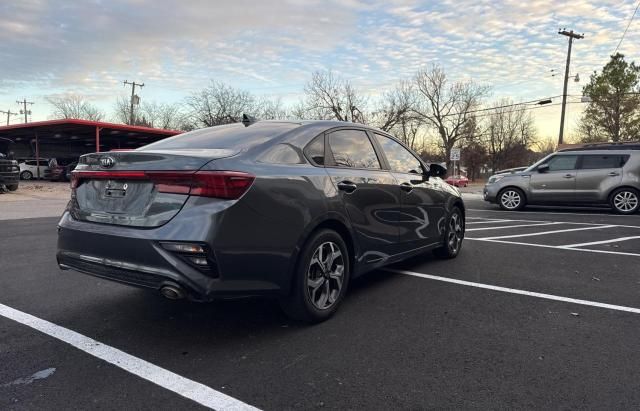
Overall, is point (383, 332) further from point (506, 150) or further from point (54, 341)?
point (506, 150)

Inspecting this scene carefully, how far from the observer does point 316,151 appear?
374 cm

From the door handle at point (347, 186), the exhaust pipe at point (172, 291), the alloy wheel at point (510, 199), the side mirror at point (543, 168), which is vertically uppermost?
the side mirror at point (543, 168)

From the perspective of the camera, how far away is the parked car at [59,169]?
29406 millimetres

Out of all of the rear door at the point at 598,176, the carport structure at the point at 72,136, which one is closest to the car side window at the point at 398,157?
the rear door at the point at 598,176

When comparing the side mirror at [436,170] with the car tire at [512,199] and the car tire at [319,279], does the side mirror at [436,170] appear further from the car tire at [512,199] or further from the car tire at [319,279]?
the car tire at [512,199]

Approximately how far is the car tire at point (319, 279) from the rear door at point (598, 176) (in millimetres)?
11205

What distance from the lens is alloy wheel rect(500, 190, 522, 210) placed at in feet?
44.8

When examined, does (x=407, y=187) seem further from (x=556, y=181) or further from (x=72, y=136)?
(x=72, y=136)

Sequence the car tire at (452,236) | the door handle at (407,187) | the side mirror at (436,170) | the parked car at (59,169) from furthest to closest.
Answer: the parked car at (59,169)
the car tire at (452,236)
the side mirror at (436,170)
the door handle at (407,187)

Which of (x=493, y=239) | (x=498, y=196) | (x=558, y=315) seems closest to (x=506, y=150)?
(x=498, y=196)

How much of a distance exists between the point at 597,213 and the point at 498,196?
8.60ft

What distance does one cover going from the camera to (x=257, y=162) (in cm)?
316

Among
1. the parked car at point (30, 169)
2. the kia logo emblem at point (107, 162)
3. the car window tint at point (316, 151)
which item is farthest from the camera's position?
the parked car at point (30, 169)

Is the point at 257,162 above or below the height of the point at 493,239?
above
